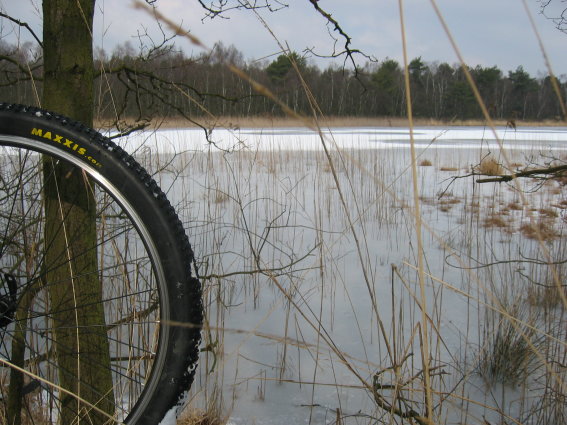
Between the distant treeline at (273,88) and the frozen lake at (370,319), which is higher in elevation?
the distant treeline at (273,88)

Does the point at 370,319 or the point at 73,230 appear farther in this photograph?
the point at 370,319

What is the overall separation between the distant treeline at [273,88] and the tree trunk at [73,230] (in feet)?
0.35

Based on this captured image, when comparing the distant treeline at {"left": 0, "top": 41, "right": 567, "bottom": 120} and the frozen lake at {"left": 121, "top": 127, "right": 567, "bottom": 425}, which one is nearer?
the frozen lake at {"left": 121, "top": 127, "right": 567, "bottom": 425}

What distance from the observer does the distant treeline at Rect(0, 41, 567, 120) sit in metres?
1.42

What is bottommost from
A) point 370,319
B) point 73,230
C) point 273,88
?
point 370,319

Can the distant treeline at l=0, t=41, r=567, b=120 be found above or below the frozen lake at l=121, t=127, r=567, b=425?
above

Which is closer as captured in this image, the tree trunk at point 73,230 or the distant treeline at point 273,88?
the tree trunk at point 73,230

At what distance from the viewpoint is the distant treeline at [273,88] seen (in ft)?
4.67

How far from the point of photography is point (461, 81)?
96.2 ft

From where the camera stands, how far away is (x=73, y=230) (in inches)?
42.5

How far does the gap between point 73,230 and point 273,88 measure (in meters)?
1.10

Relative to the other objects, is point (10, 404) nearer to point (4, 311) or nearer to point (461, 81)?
point (4, 311)

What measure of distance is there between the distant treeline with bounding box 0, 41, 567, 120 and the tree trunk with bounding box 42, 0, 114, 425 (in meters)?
0.11

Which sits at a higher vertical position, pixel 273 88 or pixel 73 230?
pixel 273 88
